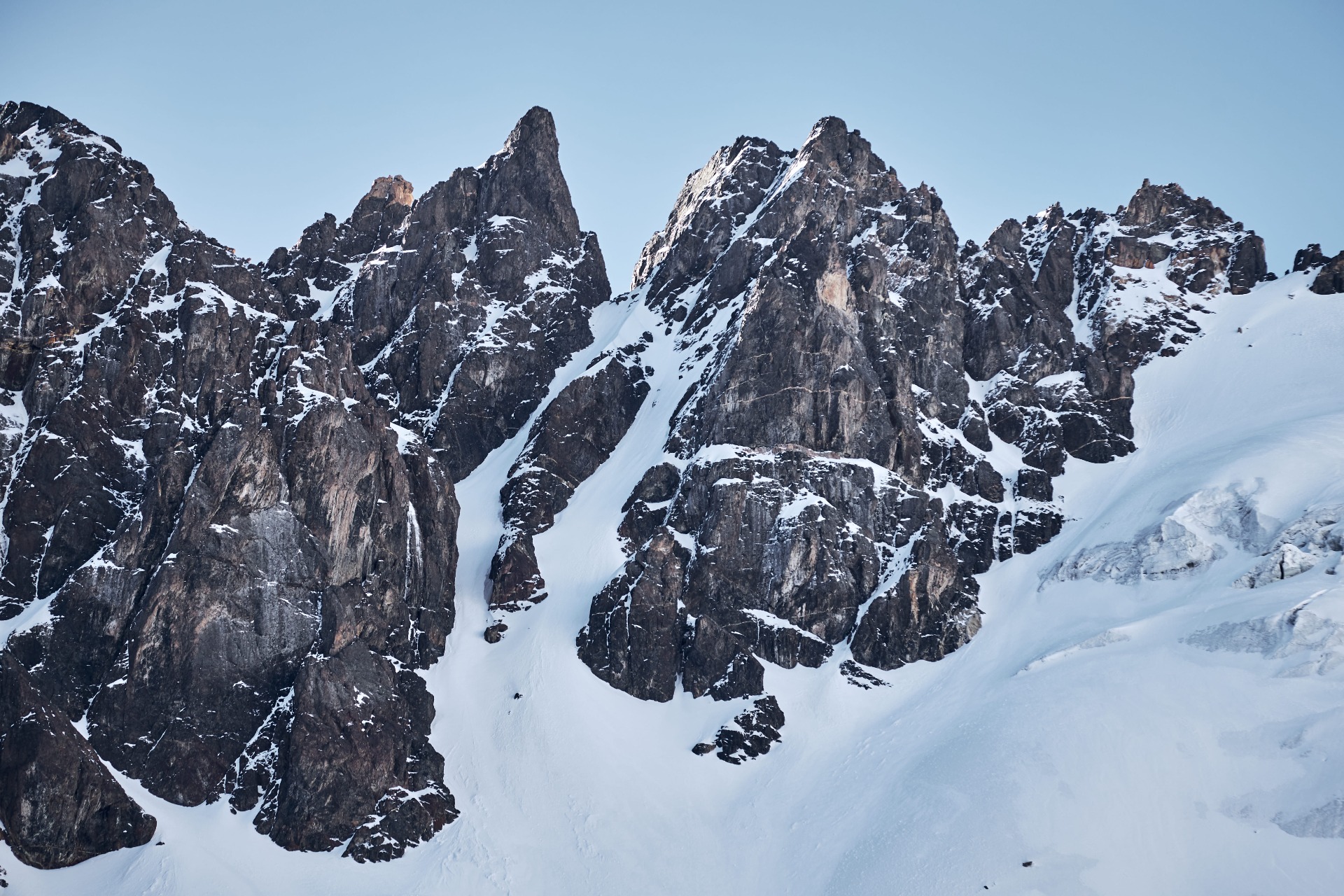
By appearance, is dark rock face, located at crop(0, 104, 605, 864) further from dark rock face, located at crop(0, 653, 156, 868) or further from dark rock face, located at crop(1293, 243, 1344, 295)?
dark rock face, located at crop(1293, 243, 1344, 295)

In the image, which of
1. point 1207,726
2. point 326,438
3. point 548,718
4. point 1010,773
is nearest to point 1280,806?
point 1207,726

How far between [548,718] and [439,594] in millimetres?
18454

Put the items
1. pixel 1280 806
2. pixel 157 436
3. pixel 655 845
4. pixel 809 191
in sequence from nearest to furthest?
1. pixel 1280 806
2. pixel 655 845
3. pixel 157 436
4. pixel 809 191

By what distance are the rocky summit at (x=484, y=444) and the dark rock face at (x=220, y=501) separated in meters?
0.32

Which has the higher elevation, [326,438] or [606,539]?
[326,438]

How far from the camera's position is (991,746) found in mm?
97875

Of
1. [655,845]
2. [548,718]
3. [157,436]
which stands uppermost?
[157,436]

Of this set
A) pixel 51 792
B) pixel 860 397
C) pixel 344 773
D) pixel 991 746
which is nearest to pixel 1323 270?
pixel 860 397

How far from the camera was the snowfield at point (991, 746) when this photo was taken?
87812mm

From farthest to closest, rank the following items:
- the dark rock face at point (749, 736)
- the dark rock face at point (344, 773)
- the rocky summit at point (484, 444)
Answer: the dark rock face at point (749, 736) → the rocky summit at point (484, 444) → the dark rock face at point (344, 773)

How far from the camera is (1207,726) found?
92.6 m

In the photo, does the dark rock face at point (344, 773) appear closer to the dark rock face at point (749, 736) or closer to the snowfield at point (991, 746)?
the snowfield at point (991, 746)


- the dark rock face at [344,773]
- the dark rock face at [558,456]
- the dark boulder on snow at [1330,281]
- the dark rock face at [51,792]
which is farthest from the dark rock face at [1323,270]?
the dark rock face at [51,792]

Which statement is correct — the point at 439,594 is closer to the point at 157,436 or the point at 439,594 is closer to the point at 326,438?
the point at 326,438
